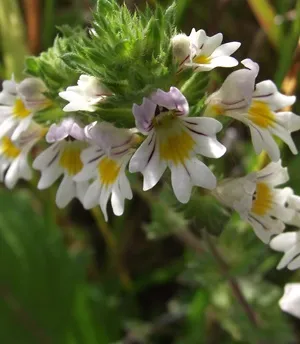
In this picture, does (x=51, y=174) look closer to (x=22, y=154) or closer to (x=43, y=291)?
(x=22, y=154)

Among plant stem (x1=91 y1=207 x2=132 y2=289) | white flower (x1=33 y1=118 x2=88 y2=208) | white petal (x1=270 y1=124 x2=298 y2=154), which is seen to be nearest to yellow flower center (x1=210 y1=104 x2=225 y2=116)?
white petal (x1=270 y1=124 x2=298 y2=154)

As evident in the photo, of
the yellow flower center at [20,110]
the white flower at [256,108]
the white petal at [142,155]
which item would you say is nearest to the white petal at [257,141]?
the white flower at [256,108]

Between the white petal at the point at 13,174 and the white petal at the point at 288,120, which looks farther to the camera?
the white petal at the point at 13,174

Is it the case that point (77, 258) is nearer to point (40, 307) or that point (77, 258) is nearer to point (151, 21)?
point (40, 307)

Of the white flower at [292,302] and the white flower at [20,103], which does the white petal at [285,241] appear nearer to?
the white flower at [292,302]

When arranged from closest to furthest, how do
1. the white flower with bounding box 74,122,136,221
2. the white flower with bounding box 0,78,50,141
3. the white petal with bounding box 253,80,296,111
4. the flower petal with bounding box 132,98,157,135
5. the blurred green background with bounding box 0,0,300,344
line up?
the flower petal with bounding box 132,98,157,135, the white flower with bounding box 74,122,136,221, the white petal with bounding box 253,80,296,111, the white flower with bounding box 0,78,50,141, the blurred green background with bounding box 0,0,300,344

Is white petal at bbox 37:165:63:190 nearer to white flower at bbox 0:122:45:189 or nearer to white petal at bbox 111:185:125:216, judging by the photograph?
white flower at bbox 0:122:45:189

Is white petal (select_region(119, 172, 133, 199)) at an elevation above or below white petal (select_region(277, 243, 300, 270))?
above

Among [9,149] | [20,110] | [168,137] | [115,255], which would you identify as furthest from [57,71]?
[115,255]
